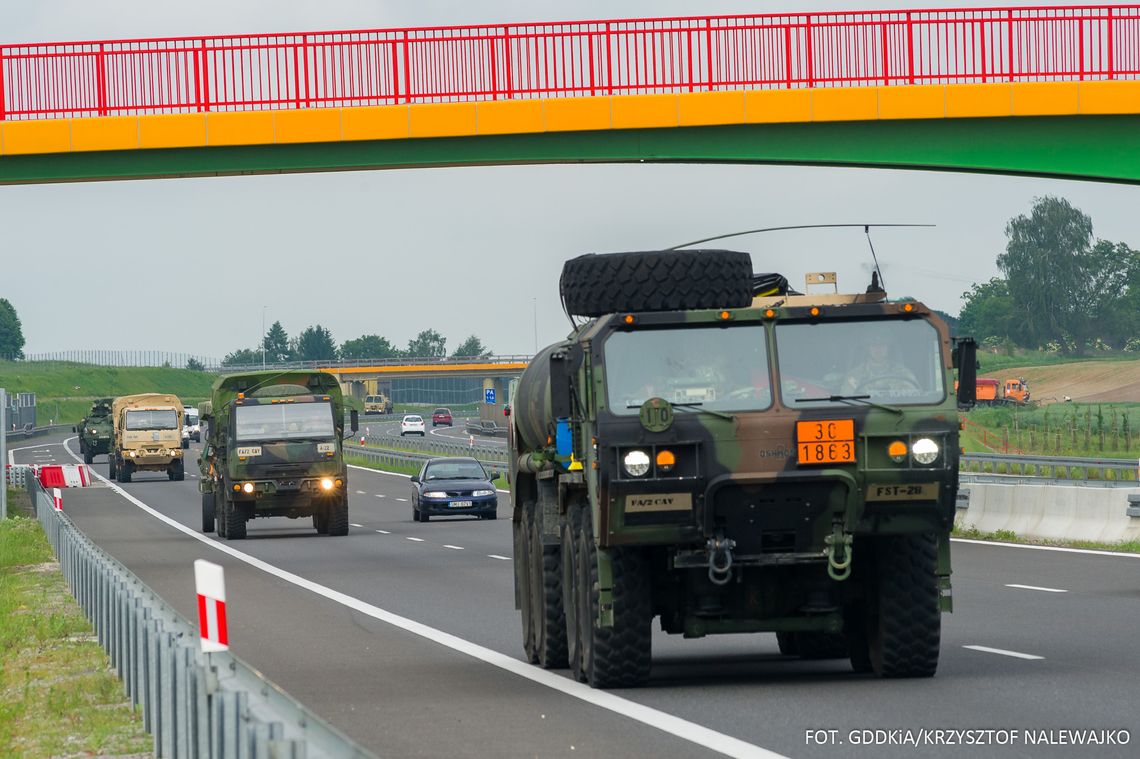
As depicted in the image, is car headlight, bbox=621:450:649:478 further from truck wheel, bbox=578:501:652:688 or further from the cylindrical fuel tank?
the cylindrical fuel tank

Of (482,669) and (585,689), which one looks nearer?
(585,689)

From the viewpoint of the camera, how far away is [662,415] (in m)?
12.7

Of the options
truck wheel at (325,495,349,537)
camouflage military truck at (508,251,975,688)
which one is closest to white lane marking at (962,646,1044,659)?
camouflage military truck at (508,251,975,688)

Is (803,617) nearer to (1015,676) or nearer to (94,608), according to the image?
(1015,676)

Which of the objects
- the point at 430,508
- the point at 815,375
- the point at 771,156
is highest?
the point at 771,156

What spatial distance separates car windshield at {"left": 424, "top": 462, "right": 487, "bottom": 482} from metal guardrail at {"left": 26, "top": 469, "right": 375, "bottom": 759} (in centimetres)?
3161

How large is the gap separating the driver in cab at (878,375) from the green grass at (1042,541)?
1493 cm

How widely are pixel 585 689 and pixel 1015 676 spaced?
2769 mm

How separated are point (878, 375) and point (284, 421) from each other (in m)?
27.0

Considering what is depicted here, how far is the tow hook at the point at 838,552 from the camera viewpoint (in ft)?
42.0

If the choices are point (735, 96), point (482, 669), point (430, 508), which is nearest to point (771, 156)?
point (735, 96)

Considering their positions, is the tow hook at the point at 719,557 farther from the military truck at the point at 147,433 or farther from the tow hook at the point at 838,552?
the military truck at the point at 147,433

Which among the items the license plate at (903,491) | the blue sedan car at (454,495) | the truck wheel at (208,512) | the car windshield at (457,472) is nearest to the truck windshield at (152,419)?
the car windshield at (457,472)

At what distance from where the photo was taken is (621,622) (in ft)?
42.0
